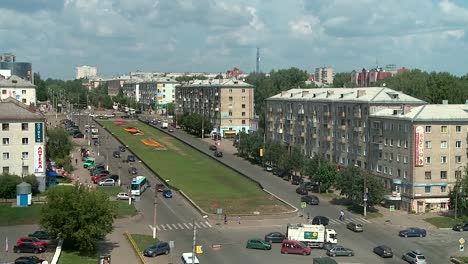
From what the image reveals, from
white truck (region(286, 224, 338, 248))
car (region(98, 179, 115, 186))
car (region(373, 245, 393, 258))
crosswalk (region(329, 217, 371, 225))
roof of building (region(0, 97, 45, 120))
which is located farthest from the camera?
car (region(98, 179, 115, 186))

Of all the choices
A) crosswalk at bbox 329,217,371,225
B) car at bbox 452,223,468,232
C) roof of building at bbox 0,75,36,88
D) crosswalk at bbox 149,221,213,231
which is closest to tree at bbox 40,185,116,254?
crosswalk at bbox 149,221,213,231

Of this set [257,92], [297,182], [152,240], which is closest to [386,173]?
[297,182]

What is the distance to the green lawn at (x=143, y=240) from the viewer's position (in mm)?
52125

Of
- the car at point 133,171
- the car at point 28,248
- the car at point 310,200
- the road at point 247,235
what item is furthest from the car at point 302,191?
the car at point 28,248

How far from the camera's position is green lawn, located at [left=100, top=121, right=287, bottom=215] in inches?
2820

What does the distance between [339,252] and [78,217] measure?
66.8 feet

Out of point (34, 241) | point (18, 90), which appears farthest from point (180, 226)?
point (18, 90)

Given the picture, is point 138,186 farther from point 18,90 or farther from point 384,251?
point 18,90

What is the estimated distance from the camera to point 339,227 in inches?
2483

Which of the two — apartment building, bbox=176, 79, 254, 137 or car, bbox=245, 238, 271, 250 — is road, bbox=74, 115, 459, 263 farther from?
apartment building, bbox=176, 79, 254, 137

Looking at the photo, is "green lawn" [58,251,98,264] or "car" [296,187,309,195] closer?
"green lawn" [58,251,98,264]

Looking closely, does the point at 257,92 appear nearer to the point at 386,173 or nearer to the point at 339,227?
the point at 386,173

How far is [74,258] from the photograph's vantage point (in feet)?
154

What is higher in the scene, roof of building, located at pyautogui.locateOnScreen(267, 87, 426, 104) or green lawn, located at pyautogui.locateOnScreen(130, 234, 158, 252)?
roof of building, located at pyautogui.locateOnScreen(267, 87, 426, 104)
